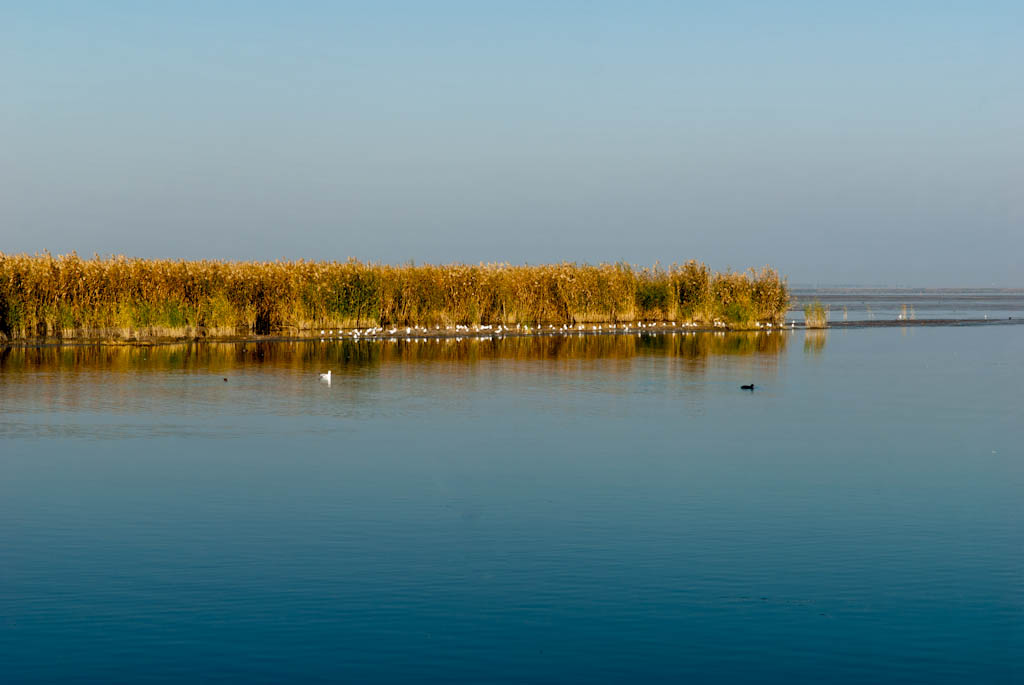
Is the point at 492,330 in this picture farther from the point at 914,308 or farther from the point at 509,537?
the point at 914,308

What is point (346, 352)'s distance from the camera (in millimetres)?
39656

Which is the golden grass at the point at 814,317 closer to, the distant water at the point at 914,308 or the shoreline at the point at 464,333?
the shoreline at the point at 464,333

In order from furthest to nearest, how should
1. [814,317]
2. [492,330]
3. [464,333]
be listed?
[814,317] < [492,330] < [464,333]

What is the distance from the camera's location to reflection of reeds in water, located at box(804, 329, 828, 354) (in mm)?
41969

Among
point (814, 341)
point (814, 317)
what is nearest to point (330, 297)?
point (814, 341)

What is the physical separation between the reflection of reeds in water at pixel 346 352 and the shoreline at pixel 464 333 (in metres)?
1.34

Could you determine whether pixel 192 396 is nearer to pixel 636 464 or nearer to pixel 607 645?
pixel 636 464

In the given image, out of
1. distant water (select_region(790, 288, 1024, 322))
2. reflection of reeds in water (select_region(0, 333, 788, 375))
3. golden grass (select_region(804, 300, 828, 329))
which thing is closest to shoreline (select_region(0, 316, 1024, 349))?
golden grass (select_region(804, 300, 828, 329))

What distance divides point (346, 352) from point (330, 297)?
1105cm

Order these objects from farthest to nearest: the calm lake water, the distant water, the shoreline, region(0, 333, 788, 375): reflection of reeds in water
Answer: the distant water < the shoreline < region(0, 333, 788, 375): reflection of reeds in water < the calm lake water

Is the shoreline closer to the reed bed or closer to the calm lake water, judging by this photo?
the reed bed

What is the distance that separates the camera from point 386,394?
26.3 m

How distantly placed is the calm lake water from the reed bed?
65.1 feet

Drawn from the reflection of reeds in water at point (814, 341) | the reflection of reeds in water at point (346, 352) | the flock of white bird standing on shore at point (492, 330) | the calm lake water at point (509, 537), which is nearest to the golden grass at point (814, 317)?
the flock of white bird standing on shore at point (492, 330)
